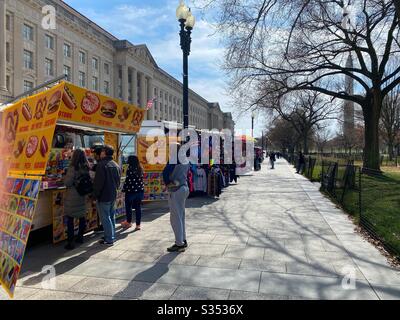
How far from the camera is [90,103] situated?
6.62 m

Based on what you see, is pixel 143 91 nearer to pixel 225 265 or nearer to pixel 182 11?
pixel 182 11

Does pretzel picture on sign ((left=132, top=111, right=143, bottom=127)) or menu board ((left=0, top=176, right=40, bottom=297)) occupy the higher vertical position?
pretzel picture on sign ((left=132, top=111, right=143, bottom=127))

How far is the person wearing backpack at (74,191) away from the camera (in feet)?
19.8

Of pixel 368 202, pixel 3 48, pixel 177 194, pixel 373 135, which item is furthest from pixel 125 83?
pixel 177 194

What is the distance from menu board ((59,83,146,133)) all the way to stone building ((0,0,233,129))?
132 ft

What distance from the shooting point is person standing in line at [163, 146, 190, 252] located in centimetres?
577

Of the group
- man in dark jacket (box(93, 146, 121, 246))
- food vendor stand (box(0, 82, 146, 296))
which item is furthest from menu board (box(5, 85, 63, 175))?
man in dark jacket (box(93, 146, 121, 246))

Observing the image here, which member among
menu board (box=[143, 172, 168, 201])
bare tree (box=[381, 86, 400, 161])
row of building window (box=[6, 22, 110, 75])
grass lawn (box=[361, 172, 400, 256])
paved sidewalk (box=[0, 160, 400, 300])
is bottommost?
paved sidewalk (box=[0, 160, 400, 300])

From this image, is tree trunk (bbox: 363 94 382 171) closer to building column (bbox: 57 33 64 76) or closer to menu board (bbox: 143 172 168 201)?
menu board (bbox: 143 172 168 201)

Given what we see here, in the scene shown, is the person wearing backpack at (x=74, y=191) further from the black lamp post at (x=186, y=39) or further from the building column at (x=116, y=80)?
the building column at (x=116, y=80)

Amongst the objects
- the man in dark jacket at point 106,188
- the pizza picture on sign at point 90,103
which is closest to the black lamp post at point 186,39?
the pizza picture on sign at point 90,103

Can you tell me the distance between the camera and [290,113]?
49.4m
